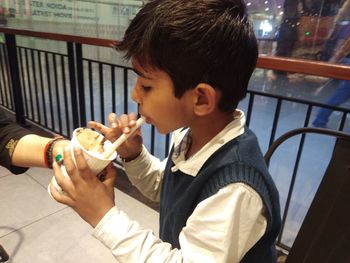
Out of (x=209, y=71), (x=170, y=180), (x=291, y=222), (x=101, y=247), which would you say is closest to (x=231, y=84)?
(x=209, y=71)

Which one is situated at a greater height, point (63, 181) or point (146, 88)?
point (146, 88)

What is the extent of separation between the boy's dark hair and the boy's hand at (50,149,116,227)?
0.77 ft

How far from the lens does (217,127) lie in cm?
64

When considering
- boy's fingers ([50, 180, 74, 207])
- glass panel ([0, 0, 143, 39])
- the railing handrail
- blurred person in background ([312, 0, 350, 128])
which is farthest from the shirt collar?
glass panel ([0, 0, 143, 39])

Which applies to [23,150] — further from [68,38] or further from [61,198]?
[68,38]

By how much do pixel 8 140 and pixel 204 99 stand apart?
660 mm

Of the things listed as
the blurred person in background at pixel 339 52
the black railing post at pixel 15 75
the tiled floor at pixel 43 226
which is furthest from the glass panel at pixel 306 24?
the black railing post at pixel 15 75

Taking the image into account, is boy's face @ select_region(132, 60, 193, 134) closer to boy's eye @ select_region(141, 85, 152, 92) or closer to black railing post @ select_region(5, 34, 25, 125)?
boy's eye @ select_region(141, 85, 152, 92)

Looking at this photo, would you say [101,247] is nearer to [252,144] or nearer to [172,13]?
[252,144]

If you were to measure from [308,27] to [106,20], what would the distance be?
4.29 m

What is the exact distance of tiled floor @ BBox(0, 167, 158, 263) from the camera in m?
1.35

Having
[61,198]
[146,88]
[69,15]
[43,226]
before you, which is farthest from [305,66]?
[69,15]

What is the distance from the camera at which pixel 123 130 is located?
2.18 feet

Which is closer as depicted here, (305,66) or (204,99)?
(204,99)
